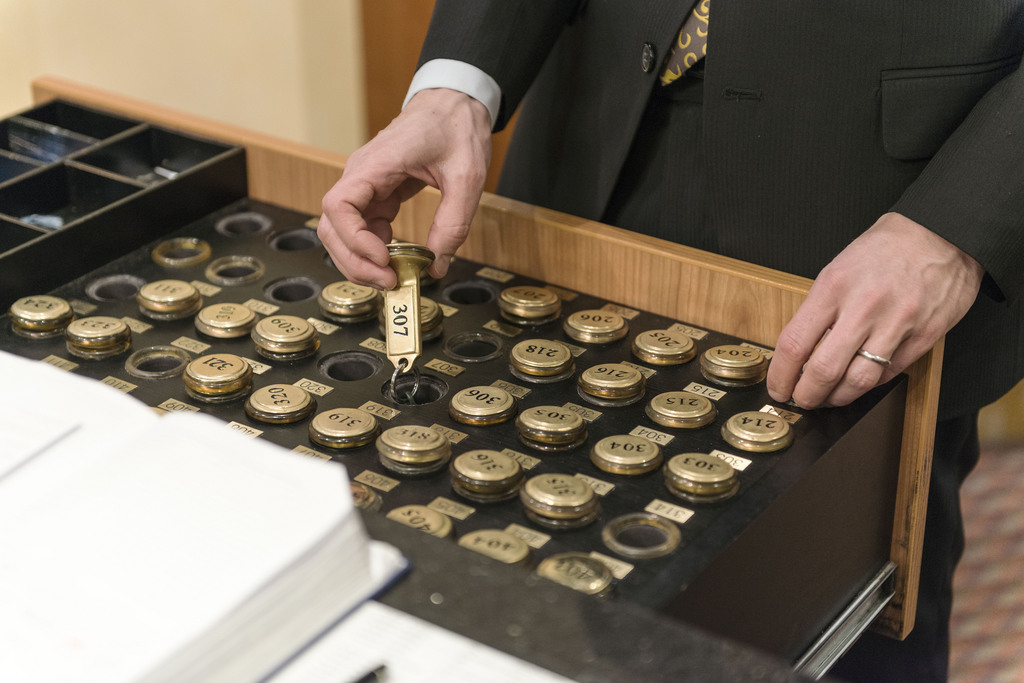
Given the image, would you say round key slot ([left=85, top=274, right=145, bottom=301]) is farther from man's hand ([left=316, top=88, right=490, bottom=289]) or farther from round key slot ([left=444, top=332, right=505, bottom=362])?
round key slot ([left=444, top=332, right=505, bottom=362])

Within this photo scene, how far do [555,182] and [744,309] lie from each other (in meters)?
0.49

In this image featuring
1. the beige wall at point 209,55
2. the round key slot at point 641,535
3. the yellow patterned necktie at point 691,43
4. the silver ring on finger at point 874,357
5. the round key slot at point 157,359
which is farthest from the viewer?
the beige wall at point 209,55

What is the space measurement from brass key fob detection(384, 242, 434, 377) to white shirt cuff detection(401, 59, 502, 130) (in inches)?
12.3

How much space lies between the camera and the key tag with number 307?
4.08 ft

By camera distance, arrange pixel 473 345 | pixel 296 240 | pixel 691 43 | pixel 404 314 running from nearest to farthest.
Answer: pixel 404 314 → pixel 473 345 → pixel 691 43 → pixel 296 240

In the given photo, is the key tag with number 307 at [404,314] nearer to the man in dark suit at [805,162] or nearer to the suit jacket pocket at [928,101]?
the man in dark suit at [805,162]

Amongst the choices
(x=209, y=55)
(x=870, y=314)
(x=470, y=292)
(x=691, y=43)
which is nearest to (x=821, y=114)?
(x=691, y=43)

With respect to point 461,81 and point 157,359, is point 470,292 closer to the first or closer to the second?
point 461,81

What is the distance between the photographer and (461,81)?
1511 millimetres

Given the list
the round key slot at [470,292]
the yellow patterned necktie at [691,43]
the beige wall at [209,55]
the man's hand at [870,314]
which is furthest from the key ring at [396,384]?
the beige wall at [209,55]

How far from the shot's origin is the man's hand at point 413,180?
1.32m

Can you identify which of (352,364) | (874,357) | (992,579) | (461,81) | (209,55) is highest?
(461,81)

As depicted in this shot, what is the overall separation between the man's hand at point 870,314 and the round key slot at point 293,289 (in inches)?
22.8

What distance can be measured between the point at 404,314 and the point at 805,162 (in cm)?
55
